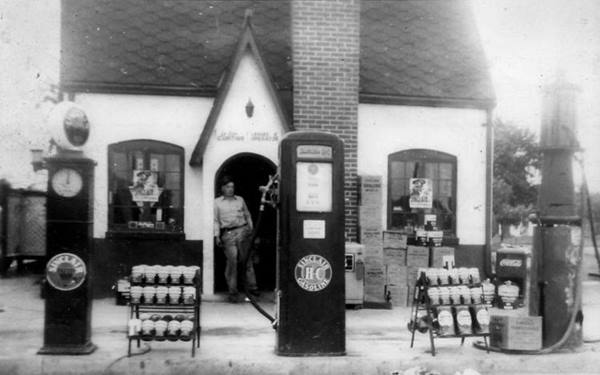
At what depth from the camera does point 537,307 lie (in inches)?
322

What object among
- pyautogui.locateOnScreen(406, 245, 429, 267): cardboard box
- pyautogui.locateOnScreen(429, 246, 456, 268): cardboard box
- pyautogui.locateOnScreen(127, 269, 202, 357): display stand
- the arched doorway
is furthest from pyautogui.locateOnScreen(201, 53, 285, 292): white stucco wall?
pyautogui.locateOnScreen(127, 269, 202, 357): display stand

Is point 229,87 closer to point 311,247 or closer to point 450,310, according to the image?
point 311,247

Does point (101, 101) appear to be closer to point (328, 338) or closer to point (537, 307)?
point (328, 338)

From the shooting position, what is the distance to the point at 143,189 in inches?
474

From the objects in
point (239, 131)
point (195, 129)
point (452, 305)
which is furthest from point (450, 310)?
point (195, 129)

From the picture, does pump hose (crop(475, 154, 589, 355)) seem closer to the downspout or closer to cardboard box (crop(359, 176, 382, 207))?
cardboard box (crop(359, 176, 382, 207))

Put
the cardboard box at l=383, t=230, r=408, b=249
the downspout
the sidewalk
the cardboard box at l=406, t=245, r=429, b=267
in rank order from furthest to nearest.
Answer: the downspout → the cardboard box at l=406, t=245, r=429, b=267 → the cardboard box at l=383, t=230, r=408, b=249 → the sidewalk

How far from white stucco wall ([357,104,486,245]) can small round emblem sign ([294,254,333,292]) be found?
547 cm

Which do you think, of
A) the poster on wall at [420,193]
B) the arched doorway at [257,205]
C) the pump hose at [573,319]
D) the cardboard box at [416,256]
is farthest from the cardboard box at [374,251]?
the pump hose at [573,319]

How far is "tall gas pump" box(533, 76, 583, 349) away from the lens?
8.05 m

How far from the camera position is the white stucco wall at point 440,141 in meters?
13.0

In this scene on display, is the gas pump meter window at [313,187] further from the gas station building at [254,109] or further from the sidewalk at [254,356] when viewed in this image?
the gas station building at [254,109]

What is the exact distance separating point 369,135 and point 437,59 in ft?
7.36

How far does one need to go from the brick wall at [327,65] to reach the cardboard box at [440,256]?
155 centimetres
